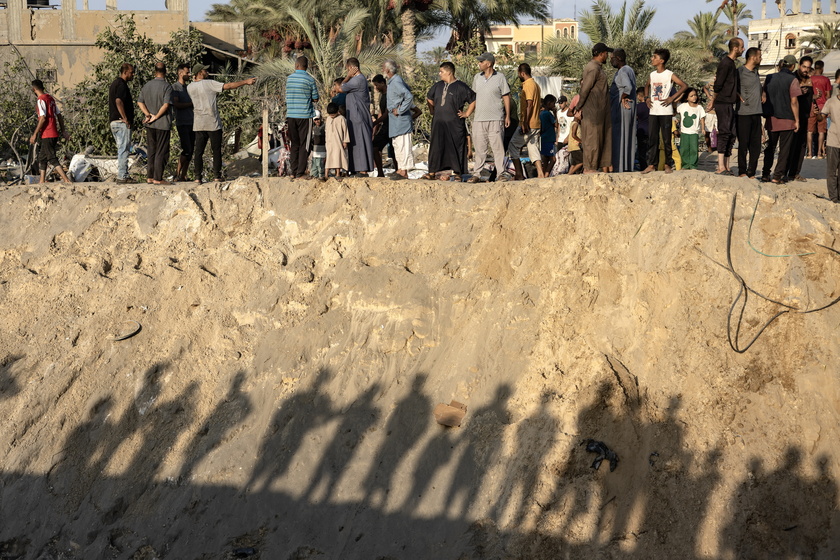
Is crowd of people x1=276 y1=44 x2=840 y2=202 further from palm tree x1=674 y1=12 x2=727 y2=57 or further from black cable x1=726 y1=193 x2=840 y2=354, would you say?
palm tree x1=674 y1=12 x2=727 y2=57

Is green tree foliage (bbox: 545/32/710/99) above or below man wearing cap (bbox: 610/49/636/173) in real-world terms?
Answer: above

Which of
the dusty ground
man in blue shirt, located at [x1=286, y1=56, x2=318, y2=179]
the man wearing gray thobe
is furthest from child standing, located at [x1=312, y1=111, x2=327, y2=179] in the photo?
the dusty ground

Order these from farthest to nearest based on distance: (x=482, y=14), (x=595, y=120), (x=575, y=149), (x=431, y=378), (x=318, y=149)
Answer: (x=482, y=14)
(x=575, y=149)
(x=318, y=149)
(x=595, y=120)
(x=431, y=378)

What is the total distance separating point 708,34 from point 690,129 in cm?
2146

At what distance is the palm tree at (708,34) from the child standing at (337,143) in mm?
22384

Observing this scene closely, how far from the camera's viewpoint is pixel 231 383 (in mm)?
6680

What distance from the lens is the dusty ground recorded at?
18.2 feet

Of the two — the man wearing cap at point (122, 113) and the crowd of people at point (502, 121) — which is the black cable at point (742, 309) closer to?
the crowd of people at point (502, 121)

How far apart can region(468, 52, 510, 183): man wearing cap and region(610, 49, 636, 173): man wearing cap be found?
1.08 m

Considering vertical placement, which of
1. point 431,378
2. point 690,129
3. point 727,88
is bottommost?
point 431,378

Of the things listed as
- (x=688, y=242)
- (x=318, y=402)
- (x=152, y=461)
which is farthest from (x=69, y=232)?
(x=688, y=242)

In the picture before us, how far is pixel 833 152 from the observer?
7566 millimetres

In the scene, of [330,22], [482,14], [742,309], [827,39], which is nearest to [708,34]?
[827,39]

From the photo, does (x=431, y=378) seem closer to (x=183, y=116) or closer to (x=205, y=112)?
(x=205, y=112)
